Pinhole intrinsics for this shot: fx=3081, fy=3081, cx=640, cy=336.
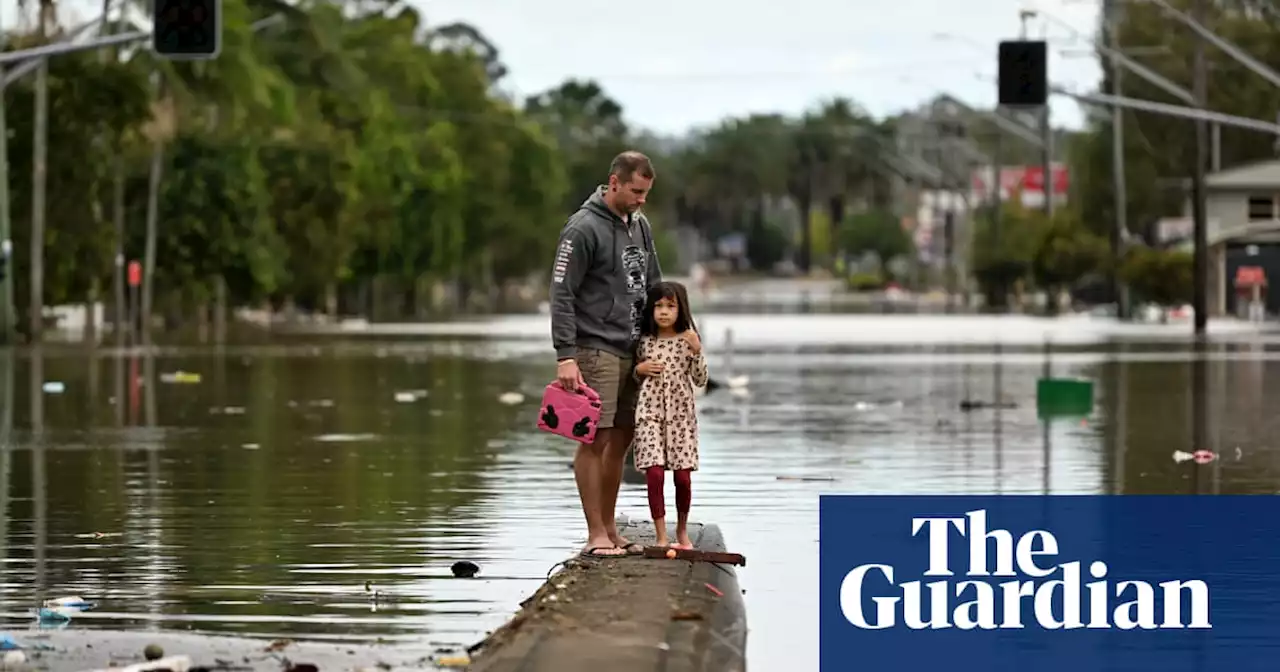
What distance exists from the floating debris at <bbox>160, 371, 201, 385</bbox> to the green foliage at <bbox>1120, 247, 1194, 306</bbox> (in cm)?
5131

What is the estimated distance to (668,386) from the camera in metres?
15.7

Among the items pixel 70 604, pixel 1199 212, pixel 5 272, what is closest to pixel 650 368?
pixel 70 604

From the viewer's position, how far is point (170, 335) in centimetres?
8562

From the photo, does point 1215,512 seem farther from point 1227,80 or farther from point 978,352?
point 1227,80

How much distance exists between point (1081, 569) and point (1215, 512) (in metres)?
4.68

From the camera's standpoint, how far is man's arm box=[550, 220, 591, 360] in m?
15.6

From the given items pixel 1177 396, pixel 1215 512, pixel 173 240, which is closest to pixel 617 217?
pixel 1215 512

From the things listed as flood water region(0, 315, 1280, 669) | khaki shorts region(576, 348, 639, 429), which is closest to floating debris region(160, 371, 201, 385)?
flood water region(0, 315, 1280, 669)

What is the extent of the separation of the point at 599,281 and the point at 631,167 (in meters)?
0.67

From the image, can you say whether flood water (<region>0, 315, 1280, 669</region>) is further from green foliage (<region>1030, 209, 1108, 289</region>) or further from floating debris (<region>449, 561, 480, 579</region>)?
green foliage (<region>1030, 209, 1108, 289</region>)

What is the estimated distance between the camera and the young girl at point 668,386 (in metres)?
15.7

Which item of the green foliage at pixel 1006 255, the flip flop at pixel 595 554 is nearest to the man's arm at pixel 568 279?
the flip flop at pixel 595 554

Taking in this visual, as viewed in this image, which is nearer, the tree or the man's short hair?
the man's short hair

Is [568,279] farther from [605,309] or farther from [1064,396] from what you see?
[1064,396]
